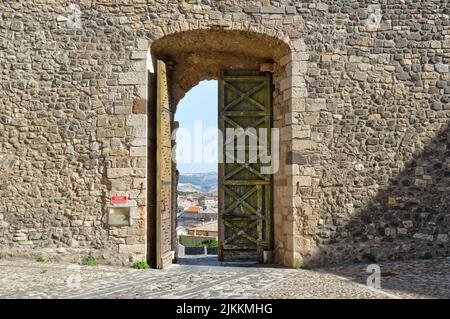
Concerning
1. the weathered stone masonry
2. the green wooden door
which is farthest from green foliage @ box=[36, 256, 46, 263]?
the green wooden door

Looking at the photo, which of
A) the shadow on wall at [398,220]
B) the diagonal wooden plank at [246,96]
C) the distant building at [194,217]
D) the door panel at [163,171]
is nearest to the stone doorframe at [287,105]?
the door panel at [163,171]

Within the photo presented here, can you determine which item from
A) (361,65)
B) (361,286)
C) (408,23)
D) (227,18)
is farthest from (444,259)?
(227,18)

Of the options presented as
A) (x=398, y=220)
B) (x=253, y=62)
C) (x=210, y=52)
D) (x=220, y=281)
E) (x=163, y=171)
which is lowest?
(x=220, y=281)

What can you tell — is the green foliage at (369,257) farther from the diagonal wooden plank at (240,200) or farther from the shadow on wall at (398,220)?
the diagonal wooden plank at (240,200)

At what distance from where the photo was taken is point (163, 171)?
24.3 feet

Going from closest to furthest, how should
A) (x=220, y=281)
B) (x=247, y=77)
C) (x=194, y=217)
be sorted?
(x=220, y=281) → (x=247, y=77) → (x=194, y=217)

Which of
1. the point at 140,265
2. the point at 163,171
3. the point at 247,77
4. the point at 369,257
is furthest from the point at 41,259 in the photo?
the point at 369,257

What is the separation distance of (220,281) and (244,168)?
2.42 metres

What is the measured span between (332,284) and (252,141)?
2.98 meters

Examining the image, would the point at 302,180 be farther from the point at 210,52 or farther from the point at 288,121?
the point at 210,52

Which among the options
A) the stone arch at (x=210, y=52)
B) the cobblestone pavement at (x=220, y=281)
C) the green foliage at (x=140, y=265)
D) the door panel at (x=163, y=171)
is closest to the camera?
the cobblestone pavement at (x=220, y=281)

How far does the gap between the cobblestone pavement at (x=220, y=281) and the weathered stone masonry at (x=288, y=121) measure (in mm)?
401

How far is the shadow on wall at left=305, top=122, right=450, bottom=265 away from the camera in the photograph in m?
7.07

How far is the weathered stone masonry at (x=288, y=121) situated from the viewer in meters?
7.03
